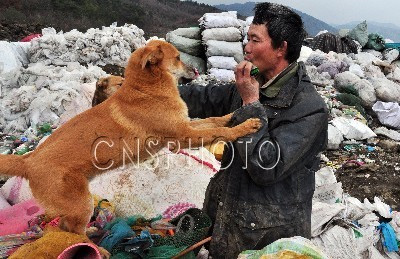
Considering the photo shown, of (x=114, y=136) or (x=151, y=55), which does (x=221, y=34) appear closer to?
(x=151, y=55)

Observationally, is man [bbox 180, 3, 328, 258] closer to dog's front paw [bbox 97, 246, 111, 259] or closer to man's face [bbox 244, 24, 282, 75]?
man's face [bbox 244, 24, 282, 75]

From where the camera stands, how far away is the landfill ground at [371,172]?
5578 millimetres

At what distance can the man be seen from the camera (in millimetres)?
2117

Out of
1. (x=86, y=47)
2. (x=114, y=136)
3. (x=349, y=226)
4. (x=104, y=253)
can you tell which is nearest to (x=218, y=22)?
(x=86, y=47)

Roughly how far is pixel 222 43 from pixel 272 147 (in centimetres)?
800

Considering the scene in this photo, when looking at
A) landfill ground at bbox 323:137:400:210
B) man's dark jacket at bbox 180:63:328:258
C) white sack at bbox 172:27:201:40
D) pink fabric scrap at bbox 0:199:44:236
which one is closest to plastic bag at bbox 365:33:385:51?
white sack at bbox 172:27:201:40

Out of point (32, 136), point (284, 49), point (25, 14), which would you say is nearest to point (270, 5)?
point (284, 49)

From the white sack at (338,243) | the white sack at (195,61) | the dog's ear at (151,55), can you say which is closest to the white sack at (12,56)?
the white sack at (195,61)

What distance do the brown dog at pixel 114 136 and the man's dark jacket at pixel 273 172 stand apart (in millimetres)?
123

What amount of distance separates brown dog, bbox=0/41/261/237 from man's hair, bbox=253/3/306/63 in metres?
0.46

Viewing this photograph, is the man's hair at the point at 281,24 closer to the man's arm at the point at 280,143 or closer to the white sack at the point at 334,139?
the man's arm at the point at 280,143

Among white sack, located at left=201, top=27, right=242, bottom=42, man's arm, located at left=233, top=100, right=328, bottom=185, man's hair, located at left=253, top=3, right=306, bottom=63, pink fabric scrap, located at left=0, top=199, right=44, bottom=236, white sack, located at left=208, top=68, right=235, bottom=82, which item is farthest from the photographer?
white sack, located at left=201, top=27, right=242, bottom=42

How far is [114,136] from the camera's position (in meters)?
2.56

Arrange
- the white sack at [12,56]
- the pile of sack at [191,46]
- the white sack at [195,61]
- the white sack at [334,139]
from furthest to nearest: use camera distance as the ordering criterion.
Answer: the pile of sack at [191,46] < the white sack at [195,61] < the white sack at [12,56] < the white sack at [334,139]
